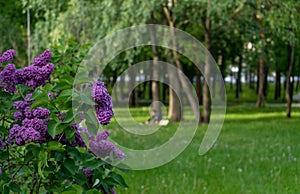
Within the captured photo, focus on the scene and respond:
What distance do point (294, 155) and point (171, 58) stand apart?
33.8 ft

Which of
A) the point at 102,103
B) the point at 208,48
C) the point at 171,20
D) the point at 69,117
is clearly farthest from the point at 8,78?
the point at 171,20

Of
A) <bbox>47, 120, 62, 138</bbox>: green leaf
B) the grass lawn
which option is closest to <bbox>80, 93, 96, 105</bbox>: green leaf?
<bbox>47, 120, 62, 138</bbox>: green leaf

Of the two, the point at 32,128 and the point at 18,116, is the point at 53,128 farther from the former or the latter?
the point at 18,116

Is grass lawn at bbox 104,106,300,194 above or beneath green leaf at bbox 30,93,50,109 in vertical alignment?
beneath

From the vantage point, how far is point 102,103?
2.78 m

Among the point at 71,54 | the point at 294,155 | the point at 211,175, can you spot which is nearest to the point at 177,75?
the point at 294,155

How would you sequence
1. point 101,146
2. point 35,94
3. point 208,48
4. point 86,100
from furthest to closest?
point 208,48 → point 101,146 → point 35,94 → point 86,100

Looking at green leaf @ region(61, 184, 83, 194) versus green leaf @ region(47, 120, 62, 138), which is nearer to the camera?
green leaf @ region(47, 120, 62, 138)

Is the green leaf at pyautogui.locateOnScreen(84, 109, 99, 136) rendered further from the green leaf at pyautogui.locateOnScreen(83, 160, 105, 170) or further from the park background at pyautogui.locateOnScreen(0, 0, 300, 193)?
the park background at pyautogui.locateOnScreen(0, 0, 300, 193)

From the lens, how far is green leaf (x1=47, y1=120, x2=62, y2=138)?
2808 mm

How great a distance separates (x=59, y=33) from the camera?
1834 cm

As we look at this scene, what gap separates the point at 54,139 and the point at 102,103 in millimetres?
361

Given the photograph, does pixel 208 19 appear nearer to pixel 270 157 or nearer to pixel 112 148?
pixel 270 157

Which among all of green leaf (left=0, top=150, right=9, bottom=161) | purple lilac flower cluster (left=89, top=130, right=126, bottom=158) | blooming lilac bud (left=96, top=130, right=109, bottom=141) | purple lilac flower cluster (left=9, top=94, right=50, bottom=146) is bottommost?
green leaf (left=0, top=150, right=9, bottom=161)
